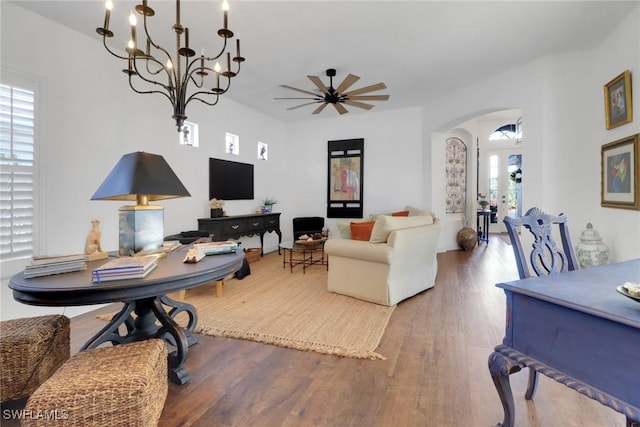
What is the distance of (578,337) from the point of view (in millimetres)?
937

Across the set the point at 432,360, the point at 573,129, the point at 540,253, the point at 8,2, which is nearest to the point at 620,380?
the point at 540,253

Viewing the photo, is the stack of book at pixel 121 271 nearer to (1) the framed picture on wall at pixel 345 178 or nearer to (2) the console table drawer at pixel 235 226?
(2) the console table drawer at pixel 235 226

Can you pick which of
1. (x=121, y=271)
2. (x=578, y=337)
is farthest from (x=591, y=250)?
(x=121, y=271)

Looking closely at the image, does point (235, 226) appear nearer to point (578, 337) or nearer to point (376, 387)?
point (376, 387)

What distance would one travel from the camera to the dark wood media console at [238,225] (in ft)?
14.3

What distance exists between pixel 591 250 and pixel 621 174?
2.61 feet

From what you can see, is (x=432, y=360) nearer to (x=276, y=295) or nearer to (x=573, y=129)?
(x=276, y=295)

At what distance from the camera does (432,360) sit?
79.7 inches

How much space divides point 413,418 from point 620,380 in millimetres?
959

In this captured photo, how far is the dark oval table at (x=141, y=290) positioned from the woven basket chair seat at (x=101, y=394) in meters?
0.27

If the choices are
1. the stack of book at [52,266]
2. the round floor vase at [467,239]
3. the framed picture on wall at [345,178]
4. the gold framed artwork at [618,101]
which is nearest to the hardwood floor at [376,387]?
the stack of book at [52,266]

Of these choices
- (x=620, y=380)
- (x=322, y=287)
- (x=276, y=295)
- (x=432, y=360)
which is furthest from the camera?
(x=322, y=287)

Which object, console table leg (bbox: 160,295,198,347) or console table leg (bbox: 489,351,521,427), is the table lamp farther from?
console table leg (bbox: 489,351,521,427)

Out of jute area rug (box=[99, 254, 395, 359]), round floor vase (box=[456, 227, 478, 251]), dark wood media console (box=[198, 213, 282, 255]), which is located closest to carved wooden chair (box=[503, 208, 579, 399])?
jute area rug (box=[99, 254, 395, 359])
